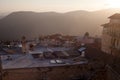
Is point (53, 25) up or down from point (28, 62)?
down

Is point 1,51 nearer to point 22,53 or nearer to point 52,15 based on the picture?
point 22,53

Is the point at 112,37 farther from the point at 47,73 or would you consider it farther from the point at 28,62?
the point at 28,62

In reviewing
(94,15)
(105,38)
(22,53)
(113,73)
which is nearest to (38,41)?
(22,53)

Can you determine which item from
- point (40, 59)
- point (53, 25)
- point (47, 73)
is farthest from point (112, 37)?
point (53, 25)

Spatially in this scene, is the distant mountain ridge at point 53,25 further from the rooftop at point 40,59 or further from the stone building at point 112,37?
the rooftop at point 40,59

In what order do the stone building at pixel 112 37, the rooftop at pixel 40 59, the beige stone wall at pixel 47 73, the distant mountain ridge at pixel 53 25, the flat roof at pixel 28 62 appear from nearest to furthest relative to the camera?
the beige stone wall at pixel 47 73, the flat roof at pixel 28 62, the rooftop at pixel 40 59, the stone building at pixel 112 37, the distant mountain ridge at pixel 53 25

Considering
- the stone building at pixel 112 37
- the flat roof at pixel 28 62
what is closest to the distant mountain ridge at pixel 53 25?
the stone building at pixel 112 37
